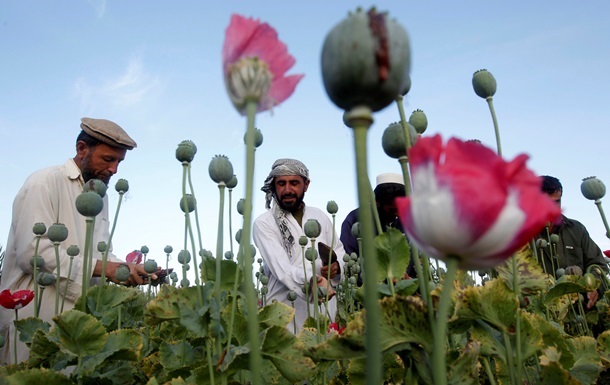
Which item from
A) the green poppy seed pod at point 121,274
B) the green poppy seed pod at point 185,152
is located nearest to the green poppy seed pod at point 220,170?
the green poppy seed pod at point 185,152

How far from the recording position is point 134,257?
369 centimetres

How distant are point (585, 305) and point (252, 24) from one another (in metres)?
2.47

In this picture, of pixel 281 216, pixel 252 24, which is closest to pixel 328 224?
pixel 281 216

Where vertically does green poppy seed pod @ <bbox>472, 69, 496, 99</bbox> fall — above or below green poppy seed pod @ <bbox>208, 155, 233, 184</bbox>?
above

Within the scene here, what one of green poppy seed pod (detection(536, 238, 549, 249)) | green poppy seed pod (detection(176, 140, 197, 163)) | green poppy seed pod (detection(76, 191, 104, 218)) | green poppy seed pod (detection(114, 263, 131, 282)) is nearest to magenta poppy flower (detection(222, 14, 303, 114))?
green poppy seed pod (detection(176, 140, 197, 163))

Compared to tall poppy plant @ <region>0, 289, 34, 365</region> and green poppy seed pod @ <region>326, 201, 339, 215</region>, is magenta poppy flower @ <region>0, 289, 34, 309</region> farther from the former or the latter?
green poppy seed pod @ <region>326, 201, 339, 215</region>

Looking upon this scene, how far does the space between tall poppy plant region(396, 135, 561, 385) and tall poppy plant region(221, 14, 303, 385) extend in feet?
0.66

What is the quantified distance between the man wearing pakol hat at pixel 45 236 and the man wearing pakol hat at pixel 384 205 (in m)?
1.46

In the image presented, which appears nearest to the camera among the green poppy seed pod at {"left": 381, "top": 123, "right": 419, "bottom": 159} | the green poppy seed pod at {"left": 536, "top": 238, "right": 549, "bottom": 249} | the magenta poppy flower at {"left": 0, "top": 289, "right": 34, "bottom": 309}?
the green poppy seed pod at {"left": 381, "top": 123, "right": 419, "bottom": 159}

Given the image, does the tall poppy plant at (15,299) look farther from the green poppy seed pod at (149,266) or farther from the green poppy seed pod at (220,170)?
the green poppy seed pod at (220,170)

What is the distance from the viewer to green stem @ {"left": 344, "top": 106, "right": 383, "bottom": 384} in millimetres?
462

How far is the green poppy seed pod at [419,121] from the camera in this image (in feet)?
3.87

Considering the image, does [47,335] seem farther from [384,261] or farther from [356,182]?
[356,182]

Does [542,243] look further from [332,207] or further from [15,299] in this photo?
[15,299]
